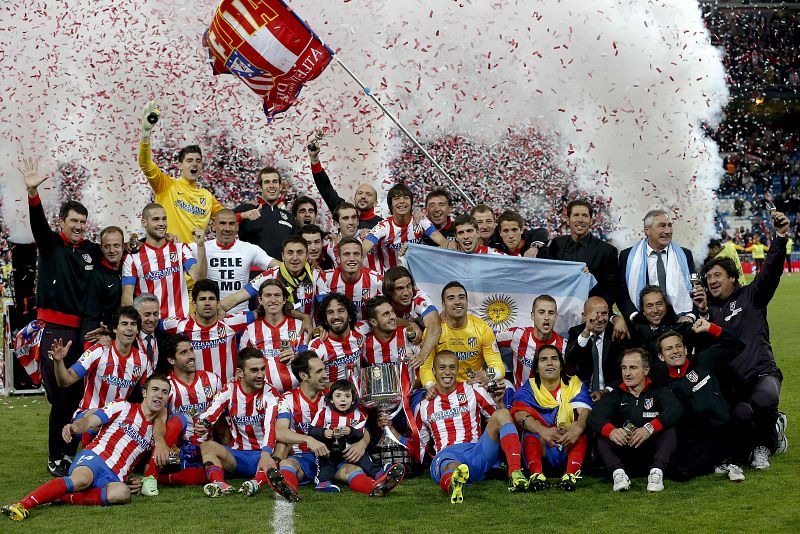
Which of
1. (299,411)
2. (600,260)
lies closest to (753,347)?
(600,260)

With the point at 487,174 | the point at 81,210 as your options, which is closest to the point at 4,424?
the point at 81,210

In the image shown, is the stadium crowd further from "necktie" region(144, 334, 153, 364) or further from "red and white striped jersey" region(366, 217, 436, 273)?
"red and white striped jersey" region(366, 217, 436, 273)

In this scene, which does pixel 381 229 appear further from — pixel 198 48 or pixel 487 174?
pixel 487 174

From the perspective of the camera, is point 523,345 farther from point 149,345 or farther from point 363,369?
point 149,345

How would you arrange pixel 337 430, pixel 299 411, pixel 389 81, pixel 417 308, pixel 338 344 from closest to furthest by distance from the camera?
1. pixel 337 430
2. pixel 299 411
3. pixel 338 344
4. pixel 417 308
5. pixel 389 81

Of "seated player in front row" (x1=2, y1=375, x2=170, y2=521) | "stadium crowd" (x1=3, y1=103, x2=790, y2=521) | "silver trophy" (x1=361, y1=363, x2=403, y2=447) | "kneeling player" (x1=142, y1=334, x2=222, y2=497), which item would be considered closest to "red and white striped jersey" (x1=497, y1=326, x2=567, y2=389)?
"stadium crowd" (x1=3, y1=103, x2=790, y2=521)

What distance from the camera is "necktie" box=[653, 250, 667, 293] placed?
6.96 m

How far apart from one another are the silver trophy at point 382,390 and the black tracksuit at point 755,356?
2.18m

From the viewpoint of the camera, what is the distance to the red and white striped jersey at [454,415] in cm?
632

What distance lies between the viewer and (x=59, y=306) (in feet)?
22.5

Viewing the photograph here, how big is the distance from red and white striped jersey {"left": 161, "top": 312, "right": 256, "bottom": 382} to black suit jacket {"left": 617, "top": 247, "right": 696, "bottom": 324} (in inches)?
102

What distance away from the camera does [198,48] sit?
1215cm

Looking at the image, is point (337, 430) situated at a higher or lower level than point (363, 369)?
lower

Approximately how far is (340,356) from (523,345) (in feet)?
4.29
